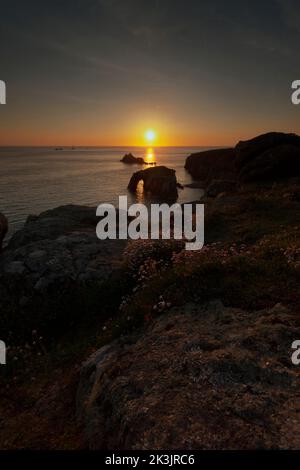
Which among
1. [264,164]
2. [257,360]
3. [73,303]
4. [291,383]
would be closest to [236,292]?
[257,360]

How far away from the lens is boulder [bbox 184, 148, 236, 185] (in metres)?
120

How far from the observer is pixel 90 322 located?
1309 centimetres

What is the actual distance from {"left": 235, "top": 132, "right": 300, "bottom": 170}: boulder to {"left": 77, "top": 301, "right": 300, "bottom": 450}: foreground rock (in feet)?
140

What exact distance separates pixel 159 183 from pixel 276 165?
50466 millimetres

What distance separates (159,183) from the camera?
92875mm

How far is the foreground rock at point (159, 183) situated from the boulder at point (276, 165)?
Result: 41.7m

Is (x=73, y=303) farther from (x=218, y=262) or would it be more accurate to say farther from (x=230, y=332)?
(x=230, y=332)

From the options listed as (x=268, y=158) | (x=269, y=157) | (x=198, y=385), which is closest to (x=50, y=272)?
(x=198, y=385)

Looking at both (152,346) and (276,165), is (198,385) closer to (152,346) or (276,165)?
(152,346)

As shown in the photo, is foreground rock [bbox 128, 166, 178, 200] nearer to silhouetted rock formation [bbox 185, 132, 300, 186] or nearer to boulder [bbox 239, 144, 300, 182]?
silhouetted rock formation [bbox 185, 132, 300, 186]

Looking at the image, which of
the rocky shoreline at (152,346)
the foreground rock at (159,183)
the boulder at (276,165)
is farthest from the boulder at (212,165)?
the rocky shoreline at (152,346)

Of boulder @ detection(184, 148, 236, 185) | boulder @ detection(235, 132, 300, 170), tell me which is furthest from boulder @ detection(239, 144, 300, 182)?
boulder @ detection(184, 148, 236, 185)

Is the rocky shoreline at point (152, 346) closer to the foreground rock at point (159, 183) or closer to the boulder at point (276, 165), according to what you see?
the boulder at point (276, 165)

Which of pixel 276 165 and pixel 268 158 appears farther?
pixel 268 158
